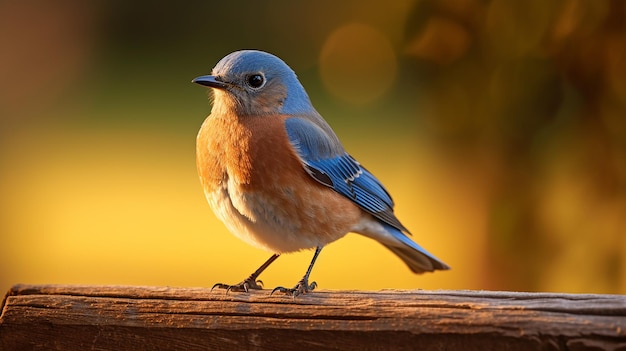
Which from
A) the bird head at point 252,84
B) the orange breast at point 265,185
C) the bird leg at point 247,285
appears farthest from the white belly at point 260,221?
the bird head at point 252,84

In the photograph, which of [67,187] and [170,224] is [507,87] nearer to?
[170,224]

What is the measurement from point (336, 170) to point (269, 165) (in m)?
0.38

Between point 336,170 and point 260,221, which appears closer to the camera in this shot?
point 260,221

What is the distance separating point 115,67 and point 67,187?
0.68m

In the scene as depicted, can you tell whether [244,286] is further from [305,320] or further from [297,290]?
[305,320]

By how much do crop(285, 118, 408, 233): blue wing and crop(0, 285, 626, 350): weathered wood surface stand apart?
0.59 metres

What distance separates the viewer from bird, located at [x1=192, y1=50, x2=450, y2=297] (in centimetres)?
248

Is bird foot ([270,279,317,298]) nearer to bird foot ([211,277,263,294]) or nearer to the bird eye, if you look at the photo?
bird foot ([211,277,263,294])

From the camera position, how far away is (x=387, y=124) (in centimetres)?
386

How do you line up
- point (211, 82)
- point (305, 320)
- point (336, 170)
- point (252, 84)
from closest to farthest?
point (305, 320) < point (211, 82) < point (252, 84) < point (336, 170)

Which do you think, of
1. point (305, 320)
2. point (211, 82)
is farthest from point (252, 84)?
point (305, 320)

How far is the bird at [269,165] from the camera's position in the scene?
8.13 ft

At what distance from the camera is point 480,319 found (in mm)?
1804

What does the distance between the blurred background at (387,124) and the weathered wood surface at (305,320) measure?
143 centimetres
